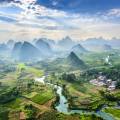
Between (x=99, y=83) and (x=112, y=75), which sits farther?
(x=112, y=75)

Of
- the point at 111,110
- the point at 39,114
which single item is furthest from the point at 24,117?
the point at 111,110

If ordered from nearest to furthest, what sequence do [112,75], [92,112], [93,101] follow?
[92,112]
[93,101]
[112,75]

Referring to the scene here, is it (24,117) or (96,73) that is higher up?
(96,73)

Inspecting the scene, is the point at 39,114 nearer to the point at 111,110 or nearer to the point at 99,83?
the point at 111,110

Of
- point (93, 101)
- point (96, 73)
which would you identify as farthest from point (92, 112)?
point (96, 73)

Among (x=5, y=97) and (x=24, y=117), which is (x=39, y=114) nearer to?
(x=24, y=117)

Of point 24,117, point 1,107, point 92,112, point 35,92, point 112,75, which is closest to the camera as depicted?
point 24,117
